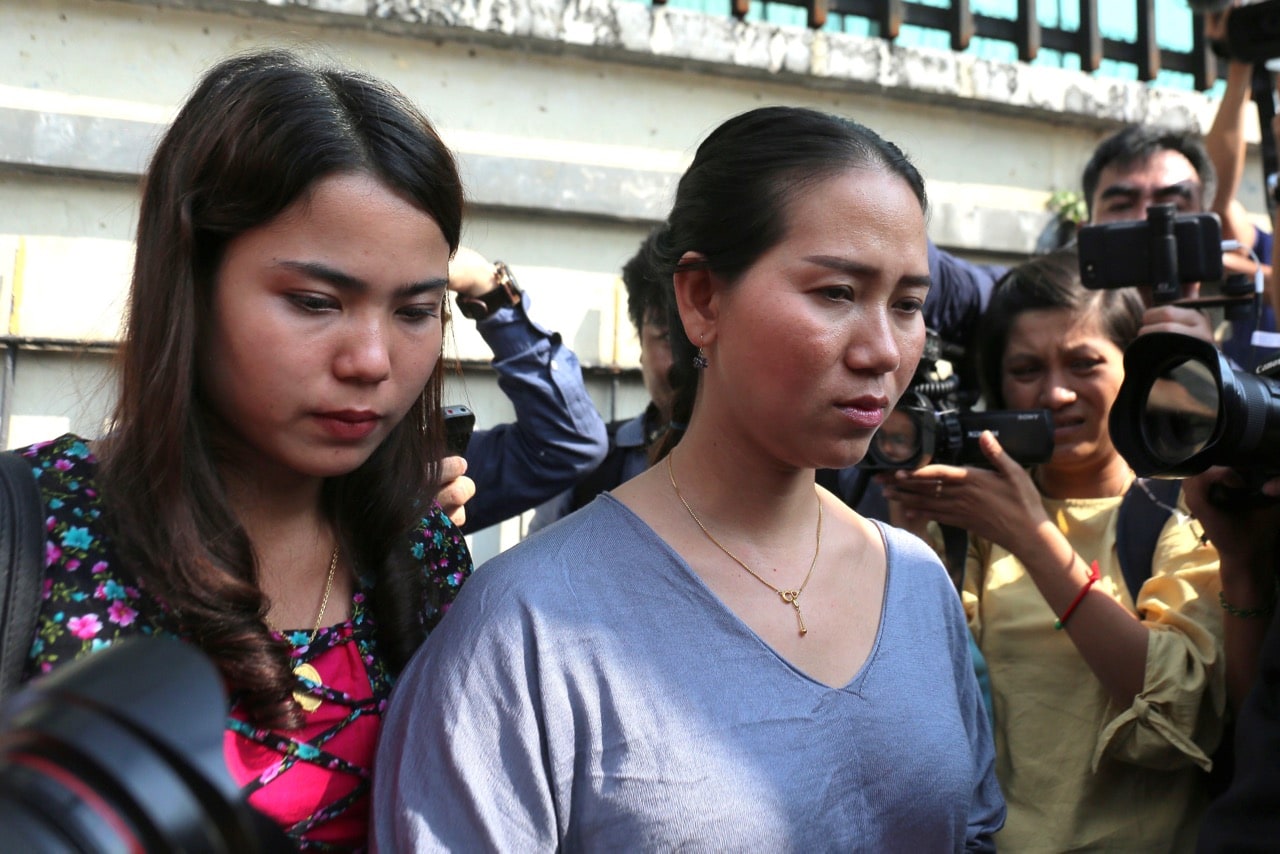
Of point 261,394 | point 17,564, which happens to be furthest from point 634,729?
point 17,564

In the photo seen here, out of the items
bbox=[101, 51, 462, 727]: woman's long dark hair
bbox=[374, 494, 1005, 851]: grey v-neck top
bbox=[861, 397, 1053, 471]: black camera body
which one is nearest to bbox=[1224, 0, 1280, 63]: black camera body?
bbox=[861, 397, 1053, 471]: black camera body

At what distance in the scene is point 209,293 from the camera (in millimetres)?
1561

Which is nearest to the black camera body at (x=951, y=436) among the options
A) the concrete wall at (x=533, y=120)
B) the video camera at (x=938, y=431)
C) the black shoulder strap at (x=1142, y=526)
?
the video camera at (x=938, y=431)

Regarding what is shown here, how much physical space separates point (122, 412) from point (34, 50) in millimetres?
2411

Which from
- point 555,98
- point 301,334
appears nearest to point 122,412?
point 301,334

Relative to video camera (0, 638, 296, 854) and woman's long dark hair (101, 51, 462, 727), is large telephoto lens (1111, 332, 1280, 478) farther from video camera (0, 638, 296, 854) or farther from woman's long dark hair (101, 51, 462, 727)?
video camera (0, 638, 296, 854)

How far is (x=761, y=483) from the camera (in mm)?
1769

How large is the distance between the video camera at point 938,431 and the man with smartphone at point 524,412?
0.75m

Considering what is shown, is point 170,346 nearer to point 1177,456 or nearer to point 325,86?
point 325,86

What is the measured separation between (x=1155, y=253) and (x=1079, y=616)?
32.4 inches

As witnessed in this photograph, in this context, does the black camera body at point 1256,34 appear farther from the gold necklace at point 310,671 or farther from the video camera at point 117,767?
the video camera at point 117,767

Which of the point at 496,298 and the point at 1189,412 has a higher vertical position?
the point at 496,298

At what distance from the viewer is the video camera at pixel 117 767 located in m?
0.58

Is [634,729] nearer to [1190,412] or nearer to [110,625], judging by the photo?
[110,625]
